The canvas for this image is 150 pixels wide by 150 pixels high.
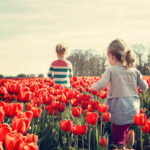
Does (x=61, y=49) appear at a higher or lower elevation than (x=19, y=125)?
higher

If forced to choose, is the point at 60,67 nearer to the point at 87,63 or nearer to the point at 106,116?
the point at 106,116

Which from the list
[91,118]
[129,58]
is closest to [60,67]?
[129,58]

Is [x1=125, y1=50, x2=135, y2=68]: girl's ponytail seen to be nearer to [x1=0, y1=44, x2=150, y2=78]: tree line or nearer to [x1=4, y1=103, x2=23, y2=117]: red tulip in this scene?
A: [x1=4, y1=103, x2=23, y2=117]: red tulip

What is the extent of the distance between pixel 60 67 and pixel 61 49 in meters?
0.53

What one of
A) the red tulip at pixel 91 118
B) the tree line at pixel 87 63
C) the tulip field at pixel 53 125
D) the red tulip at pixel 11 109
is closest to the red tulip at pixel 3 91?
the tulip field at pixel 53 125

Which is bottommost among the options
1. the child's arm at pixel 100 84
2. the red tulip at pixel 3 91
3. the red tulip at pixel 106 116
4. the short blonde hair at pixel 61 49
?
the red tulip at pixel 106 116

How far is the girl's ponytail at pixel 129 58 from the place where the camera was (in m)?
4.03

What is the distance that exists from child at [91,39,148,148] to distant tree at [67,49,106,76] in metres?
49.3

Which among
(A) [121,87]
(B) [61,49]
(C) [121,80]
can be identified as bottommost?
(A) [121,87]

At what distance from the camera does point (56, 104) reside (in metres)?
3.33

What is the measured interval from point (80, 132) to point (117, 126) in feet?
5.26

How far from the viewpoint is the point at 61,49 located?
277 inches

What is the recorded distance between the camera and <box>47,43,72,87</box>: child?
708 cm

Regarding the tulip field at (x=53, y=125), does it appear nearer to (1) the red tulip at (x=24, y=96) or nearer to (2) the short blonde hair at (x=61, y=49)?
(1) the red tulip at (x=24, y=96)
